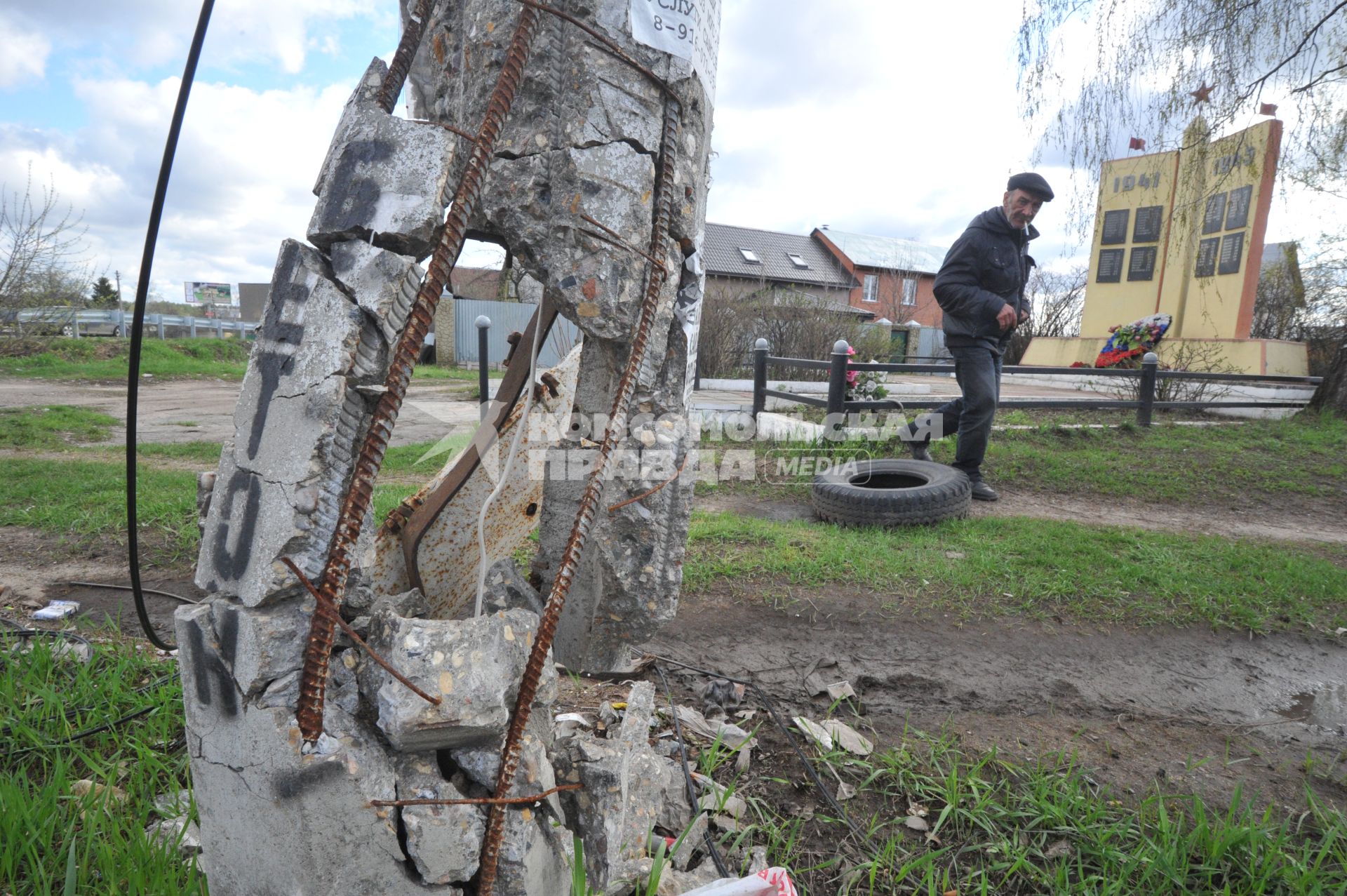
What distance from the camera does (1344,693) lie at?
2896mm

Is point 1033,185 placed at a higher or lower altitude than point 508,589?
higher

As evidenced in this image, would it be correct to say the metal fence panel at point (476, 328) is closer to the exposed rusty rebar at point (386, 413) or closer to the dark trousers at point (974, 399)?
the dark trousers at point (974, 399)

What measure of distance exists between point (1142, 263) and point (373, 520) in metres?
18.8

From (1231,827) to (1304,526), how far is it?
5086 millimetres

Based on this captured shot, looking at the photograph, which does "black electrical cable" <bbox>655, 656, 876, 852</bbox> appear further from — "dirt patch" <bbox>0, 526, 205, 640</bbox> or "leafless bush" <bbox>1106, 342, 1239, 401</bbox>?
"leafless bush" <bbox>1106, 342, 1239, 401</bbox>

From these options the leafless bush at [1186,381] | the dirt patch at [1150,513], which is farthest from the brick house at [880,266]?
the dirt patch at [1150,513]

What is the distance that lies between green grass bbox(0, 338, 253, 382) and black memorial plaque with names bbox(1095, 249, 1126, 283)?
17958 mm

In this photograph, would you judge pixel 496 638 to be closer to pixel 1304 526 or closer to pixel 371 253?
pixel 371 253

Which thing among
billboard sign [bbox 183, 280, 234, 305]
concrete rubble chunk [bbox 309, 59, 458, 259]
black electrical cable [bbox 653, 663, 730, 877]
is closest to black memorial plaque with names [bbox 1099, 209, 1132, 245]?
black electrical cable [bbox 653, 663, 730, 877]

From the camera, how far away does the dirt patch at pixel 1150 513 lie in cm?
537

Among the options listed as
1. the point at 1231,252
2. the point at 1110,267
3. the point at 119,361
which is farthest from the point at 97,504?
the point at 1110,267

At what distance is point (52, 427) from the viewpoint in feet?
25.8

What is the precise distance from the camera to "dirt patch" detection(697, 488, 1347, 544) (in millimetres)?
5367

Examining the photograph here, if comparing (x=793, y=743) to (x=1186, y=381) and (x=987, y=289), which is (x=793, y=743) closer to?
(x=987, y=289)
